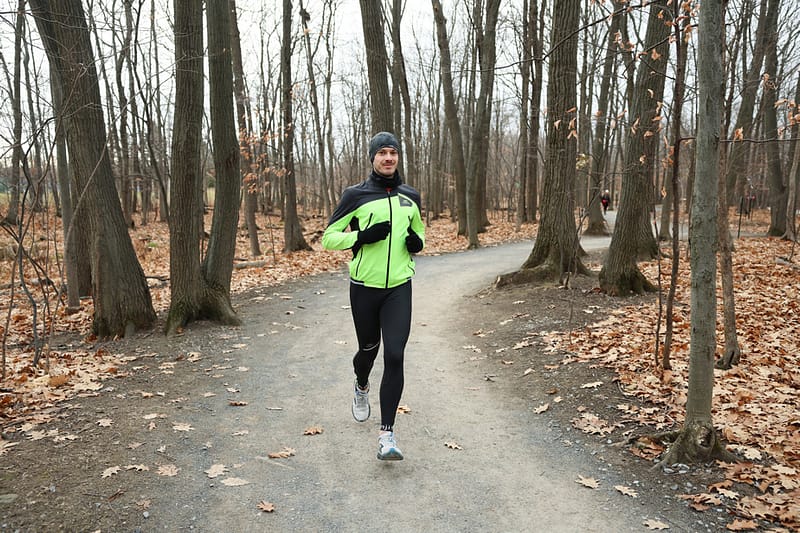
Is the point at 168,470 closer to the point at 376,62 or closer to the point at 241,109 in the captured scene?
the point at 376,62

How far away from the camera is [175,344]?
7.27 metres

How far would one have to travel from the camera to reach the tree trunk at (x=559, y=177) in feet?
29.9

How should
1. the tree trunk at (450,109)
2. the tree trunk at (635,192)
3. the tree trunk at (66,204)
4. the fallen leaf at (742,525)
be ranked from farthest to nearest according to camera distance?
the tree trunk at (450,109) → the tree trunk at (635,192) → the tree trunk at (66,204) → the fallen leaf at (742,525)

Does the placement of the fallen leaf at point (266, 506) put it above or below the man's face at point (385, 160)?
below

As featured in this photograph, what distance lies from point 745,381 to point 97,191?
7939 mm

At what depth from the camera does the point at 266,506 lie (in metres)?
3.32

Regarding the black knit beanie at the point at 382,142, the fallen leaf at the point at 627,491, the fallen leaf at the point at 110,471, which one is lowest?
the fallen leaf at the point at 627,491

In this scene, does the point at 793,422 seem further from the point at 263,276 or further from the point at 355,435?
the point at 263,276

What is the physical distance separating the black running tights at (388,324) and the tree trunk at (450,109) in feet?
40.7

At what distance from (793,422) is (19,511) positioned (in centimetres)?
521

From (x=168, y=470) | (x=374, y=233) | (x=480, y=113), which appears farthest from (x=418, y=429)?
(x=480, y=113)

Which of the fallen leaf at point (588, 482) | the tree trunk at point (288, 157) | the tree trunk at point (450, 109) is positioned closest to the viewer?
the fallen leaf at point (588, 482)

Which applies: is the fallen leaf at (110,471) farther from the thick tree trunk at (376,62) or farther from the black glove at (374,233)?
the thick tree trunk at (376,62)


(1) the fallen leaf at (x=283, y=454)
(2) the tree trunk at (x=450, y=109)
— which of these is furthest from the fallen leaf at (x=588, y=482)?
(2) the tree trunk at (x=450, y=109)
